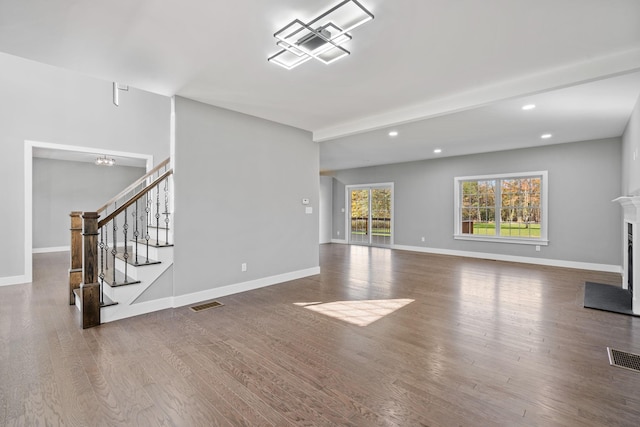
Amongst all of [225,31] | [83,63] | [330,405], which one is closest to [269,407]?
[330,405]

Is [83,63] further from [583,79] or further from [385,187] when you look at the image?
[385,187]

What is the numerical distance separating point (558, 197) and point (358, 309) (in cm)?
570

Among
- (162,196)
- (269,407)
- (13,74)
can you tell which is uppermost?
(13,74)

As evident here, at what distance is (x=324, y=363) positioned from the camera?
242cm

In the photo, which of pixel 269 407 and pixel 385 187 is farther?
pixel 385 187

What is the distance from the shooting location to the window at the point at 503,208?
22.4 ft

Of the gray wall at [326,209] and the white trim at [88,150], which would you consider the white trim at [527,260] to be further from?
the white trim at [88,150]

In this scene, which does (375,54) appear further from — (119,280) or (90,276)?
(119,280)

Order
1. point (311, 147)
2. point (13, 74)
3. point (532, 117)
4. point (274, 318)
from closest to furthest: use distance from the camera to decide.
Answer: point (274, 318), point (532, 117), point (13, 74), point (311, 147)

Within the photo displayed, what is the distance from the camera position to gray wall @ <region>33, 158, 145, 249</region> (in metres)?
8.23

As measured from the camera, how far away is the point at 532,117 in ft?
15.2

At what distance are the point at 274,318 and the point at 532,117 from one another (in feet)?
15.8

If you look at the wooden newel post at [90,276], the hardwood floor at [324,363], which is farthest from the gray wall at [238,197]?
the wooden newel post at [90,276]

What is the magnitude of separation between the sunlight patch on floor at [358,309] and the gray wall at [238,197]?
4.08 ft
